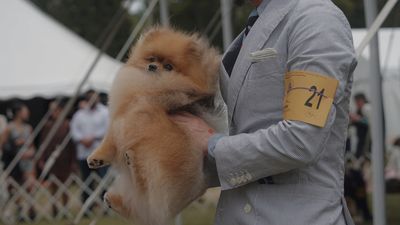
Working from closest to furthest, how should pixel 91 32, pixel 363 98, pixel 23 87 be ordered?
pixel 363 98
pixel 23 87
pixel 91 32

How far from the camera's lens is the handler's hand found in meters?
1.58

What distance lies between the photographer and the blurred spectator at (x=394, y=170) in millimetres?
9398

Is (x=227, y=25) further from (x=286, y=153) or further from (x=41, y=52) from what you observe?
(x=286, y=153)

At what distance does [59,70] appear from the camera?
11234mm

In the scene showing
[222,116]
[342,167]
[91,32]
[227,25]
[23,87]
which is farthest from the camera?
[91,32]

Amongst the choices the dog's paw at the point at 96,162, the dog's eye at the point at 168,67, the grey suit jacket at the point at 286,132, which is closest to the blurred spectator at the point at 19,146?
the dog's paw at the point at 96,162

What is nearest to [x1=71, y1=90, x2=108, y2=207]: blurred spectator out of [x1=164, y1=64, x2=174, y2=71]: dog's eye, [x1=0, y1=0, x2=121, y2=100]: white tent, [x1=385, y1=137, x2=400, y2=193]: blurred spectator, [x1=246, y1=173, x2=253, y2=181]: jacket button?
[x1=0, y1=0, x2=121, y2=100]: white tent

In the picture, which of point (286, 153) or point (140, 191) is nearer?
point (286, 153)

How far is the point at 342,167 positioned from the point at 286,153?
217 mm

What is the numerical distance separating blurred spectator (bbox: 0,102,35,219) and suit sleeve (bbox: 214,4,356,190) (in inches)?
331

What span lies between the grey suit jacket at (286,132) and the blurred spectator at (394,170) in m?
7.93

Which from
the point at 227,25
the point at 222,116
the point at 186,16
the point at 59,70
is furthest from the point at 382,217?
the point at 186,16

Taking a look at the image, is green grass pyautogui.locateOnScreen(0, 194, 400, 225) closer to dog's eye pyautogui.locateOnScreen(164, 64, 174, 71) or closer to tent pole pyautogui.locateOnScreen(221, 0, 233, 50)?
tent pole pyautogui.locateOnScreen(221, 0, 233, 50)

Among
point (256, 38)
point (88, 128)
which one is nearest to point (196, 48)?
point (256, 38)
